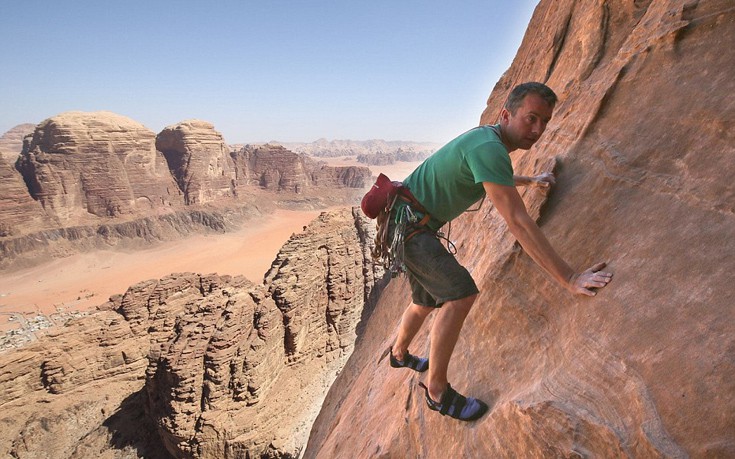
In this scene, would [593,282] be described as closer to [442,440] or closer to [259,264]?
[442,440]

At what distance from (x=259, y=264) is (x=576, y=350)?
26.9 meters

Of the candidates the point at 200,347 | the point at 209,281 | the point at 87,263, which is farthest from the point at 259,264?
the point at 200,347

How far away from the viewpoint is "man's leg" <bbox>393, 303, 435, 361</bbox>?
3047 mm

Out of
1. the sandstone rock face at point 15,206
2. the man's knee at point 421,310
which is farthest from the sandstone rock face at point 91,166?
the man's knee at point 421,310

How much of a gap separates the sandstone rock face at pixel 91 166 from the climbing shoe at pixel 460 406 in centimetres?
3328

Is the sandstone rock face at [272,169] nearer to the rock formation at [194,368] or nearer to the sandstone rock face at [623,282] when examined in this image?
the rock formation at [194,368]

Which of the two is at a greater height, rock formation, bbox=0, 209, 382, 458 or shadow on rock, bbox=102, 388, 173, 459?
rock formation, bbox=0, 209, 382, 458

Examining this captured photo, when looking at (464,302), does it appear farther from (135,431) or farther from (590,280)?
(135,431)

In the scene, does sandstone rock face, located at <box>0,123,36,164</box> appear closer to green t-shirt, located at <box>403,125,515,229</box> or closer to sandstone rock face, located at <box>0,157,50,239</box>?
sandstone rock face, located at <box>0,157,50,239</box>

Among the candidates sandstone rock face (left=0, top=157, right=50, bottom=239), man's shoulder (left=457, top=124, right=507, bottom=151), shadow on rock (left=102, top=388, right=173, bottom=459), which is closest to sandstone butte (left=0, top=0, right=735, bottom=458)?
man's shoulder (left=457, top=124, right=507, bottom=151)

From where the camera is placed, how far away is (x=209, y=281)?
11688 millimetres

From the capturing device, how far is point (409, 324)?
3178mm

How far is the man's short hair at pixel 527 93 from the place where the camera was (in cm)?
225

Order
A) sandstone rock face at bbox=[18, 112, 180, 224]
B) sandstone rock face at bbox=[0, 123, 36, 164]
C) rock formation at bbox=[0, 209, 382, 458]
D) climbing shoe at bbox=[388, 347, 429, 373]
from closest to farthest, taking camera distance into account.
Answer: climbing shoe at bbox=[388, 347, 429, 373], rock formation at bbox=[0, 209, 382, 458], sandstone rock face at bbox=[18, 112, 180, 224], sandstone rock face at bbox=[0, 123, 36, 164]
